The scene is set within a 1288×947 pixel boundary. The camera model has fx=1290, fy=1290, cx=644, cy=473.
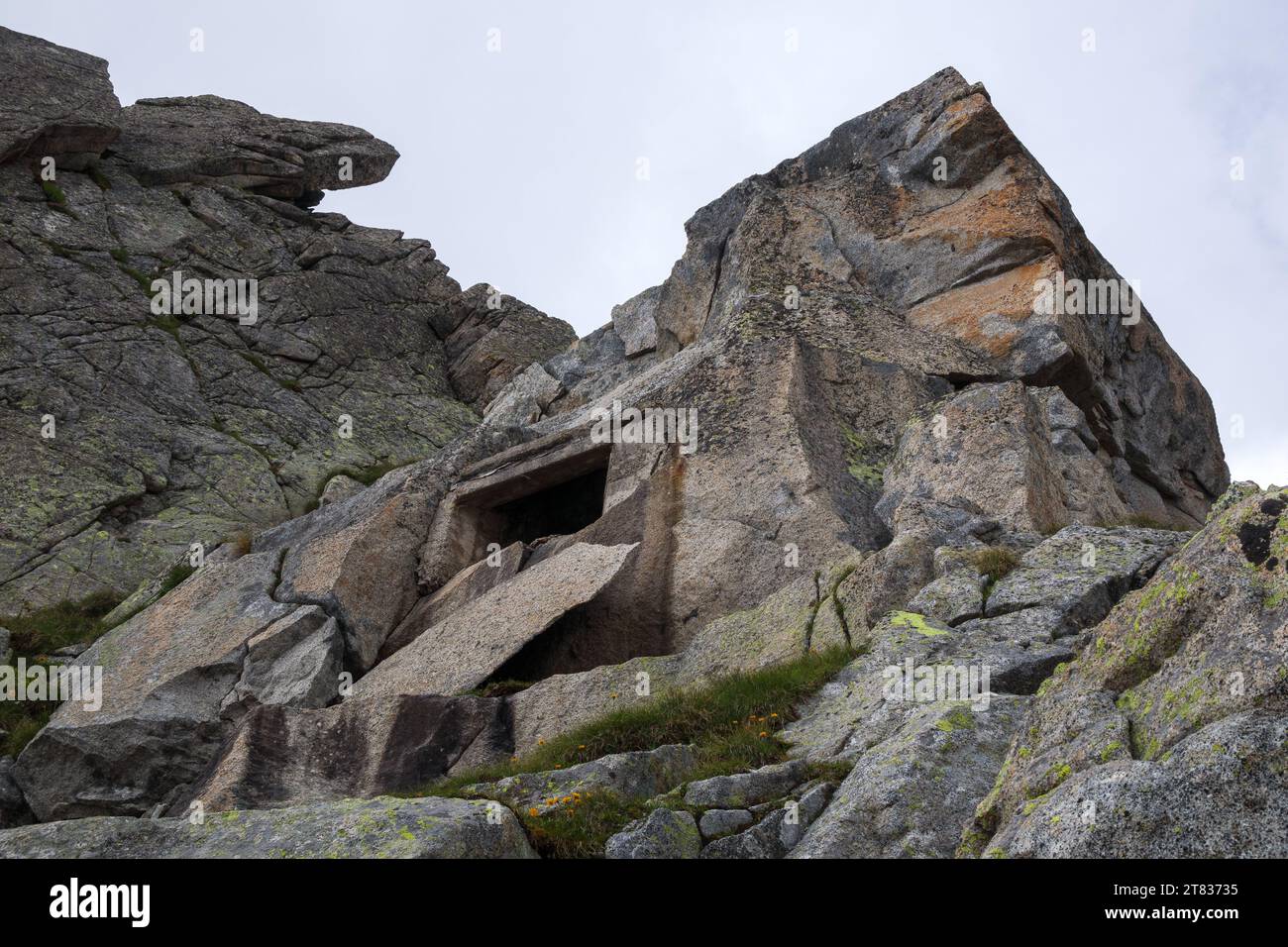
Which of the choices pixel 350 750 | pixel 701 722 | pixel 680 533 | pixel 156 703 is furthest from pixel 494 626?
Answer: pixel 701 722

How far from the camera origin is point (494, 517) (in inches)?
759

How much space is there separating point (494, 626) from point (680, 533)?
238 centimetres

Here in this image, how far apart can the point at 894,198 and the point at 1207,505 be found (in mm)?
7903

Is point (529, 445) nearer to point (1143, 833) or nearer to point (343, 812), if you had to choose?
point (343, 812)

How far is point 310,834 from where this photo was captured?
23.3ft

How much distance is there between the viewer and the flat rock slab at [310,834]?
6770mm

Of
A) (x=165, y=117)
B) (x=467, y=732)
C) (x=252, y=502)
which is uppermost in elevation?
(x=165, y=117)

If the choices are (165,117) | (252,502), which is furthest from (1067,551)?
(165,117)

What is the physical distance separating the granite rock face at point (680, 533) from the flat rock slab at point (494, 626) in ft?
0.20

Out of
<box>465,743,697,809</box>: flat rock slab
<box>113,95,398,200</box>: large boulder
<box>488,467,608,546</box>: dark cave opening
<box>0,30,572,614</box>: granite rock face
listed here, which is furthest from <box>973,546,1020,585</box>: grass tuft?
<box>113,95,398,200</box>: large boulder

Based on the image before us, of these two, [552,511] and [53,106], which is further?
[53,106]

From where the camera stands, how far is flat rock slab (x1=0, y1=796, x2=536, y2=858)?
677cm

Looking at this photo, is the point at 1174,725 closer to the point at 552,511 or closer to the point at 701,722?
the point at 701,722

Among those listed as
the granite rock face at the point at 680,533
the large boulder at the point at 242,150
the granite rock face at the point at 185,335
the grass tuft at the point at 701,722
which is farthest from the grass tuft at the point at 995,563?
the large boulder at the point at 242,150
